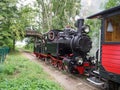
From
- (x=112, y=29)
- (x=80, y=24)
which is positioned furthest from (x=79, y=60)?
(x=112, y=29)

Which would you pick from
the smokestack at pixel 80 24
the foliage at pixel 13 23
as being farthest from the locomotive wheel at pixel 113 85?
the foliage at pixel 13 23

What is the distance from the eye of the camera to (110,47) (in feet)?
21.9

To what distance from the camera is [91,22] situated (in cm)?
2006

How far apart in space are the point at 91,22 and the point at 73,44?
29.9 ft

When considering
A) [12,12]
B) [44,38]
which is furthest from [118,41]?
[12,12]

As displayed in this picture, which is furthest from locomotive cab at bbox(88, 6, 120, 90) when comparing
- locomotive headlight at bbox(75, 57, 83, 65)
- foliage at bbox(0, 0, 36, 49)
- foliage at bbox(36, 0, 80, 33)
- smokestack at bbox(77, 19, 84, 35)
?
foliage at bbox(36, 0, 80, 33)

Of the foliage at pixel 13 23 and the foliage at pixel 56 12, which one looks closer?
the foliage at pixel 13 23

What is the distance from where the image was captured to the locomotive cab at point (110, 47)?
6418 millimetres

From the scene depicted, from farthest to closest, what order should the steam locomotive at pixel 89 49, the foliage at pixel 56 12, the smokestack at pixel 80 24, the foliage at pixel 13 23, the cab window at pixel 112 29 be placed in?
the foliage at pixel 56 12, the foliage at pixel 13 23, the smokestack at pixel 80 24, the cab window at pixel 112 29, the steam locomotive at pixel 89 49

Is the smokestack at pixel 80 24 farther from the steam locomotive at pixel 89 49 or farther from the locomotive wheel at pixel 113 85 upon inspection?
the locomotive wheel at pixel 113 85

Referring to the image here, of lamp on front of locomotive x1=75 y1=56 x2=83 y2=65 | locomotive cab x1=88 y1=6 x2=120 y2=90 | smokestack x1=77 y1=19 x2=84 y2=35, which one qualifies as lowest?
lamp on front of locomotive x1=75 y1=56 x2=83 y2=65

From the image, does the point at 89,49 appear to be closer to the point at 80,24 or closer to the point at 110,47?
the point at 80,24

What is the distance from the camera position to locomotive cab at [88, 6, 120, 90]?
6.42m

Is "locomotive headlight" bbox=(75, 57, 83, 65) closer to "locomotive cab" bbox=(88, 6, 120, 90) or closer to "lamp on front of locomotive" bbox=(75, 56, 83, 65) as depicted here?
"lamp on front of locomotive" bbox=(75, 56, 83, 65)
